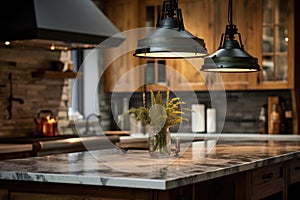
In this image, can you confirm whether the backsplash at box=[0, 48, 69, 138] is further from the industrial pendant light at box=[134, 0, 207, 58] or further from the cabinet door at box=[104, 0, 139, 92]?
the industrial pendant light at box=[134, 0, 207, 58]

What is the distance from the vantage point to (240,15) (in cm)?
692

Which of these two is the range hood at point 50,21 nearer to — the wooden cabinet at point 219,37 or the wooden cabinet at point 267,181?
the wooden cabinet at point 267,181

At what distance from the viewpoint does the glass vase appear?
3.71 metres

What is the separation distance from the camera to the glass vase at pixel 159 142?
3.71 m

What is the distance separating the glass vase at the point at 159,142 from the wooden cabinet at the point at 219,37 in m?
3.22

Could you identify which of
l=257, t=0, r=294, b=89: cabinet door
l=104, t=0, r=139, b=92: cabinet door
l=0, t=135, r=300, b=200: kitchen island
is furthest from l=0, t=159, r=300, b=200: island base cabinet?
l=104, t=0, r=139, b=92: cabinet door

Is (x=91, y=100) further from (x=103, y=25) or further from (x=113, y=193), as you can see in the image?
(x=113, y=193)

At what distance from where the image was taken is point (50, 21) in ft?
13.9

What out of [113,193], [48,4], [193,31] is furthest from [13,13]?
[193,31]

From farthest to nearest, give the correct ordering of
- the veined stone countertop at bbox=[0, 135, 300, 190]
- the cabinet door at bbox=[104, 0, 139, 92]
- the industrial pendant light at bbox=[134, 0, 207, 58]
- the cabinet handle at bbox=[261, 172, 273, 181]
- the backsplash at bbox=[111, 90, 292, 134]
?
the cabinet door at bbox=[104, 0, 139, 92]
the backsplash at bbox=[111, 90, 292, 134]
the cabinet handle at bbox=[261, 172, 273, 181]
the industrial pendant light at bbox=[134, 0, 207, 58]
the veined stone countertop at bbox=[0, 135, 300, 190]

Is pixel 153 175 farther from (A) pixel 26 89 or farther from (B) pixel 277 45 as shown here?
(B) pixel 277 45

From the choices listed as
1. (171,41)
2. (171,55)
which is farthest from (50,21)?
(171,41)

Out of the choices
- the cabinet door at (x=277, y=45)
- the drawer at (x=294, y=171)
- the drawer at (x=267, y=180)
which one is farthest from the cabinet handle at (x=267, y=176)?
the cabinet door at (x=277, y=45)

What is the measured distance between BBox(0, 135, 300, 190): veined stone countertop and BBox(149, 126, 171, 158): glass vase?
7 cm
